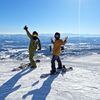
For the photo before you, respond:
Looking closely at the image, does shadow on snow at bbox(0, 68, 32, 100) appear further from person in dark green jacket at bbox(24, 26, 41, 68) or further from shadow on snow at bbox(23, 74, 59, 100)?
person in dark green jacket at bbox(24, 26, 41, 68)

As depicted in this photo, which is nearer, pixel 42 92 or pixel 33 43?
pixel 42 92

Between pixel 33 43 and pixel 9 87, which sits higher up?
pixel 33 43

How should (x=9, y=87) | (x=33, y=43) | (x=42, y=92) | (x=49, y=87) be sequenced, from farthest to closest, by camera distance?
(x=33, y=43), (x=9, y=87), (x=49, y=87), (x=42, y=92)

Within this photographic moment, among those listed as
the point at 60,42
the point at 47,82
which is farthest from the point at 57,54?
the point at 47,82

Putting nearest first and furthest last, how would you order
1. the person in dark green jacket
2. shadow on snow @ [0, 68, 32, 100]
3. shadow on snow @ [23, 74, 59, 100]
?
shadow on snow @ [23, 74, 59, 100]
shadow on snow @ [0, 68, 32, 100]
the person in dark green jacket

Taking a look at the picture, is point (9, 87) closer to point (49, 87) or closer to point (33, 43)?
point (49, 87)

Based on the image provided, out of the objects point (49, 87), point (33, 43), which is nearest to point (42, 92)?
point (49, 87)

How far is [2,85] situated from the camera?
11109 mm

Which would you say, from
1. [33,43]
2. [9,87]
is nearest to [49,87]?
[9,87]

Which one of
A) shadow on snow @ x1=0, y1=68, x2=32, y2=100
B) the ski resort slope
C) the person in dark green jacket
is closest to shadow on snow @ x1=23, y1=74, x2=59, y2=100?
the ski resort slope

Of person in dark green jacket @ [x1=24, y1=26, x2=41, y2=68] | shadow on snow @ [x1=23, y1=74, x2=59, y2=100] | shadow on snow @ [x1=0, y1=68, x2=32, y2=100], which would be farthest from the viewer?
person in dark green jacket @ [x1=24, y1=26, x2=41, y2=68]

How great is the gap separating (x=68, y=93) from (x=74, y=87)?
3.14 ft

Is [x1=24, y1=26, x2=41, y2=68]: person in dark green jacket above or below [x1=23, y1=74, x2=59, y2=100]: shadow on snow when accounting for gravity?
above

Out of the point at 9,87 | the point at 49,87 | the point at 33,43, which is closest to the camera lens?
the point at 49,87
